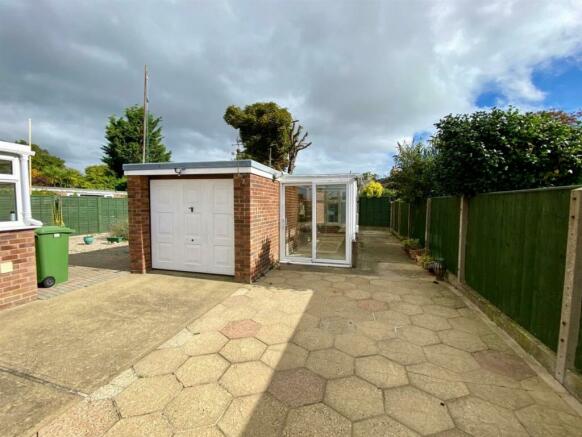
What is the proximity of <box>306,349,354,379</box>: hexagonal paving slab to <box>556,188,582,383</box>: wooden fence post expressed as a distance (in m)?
1.85

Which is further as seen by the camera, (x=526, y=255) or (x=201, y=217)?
(x=201, y=217)

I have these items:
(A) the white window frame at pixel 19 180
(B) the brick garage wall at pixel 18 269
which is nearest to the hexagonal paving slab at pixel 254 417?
(B) the brick garage wall at pixel 18 269

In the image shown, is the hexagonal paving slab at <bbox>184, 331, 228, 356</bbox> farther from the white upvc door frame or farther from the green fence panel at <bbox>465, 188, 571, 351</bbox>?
the white upvc door frame

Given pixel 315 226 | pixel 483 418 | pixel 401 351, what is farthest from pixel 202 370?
pixel 315 226

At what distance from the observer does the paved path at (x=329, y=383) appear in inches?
72.6

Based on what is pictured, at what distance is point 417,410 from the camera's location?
1996 mm

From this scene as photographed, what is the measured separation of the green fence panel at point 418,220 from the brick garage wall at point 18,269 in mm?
9277

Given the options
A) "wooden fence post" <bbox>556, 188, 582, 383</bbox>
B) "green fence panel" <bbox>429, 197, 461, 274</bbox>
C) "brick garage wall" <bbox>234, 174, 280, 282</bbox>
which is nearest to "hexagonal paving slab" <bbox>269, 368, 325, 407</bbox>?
"wooden fence post" <bbox>556, 188, 582, 383</bbox>

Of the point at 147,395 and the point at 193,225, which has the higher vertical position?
the point at 193,225

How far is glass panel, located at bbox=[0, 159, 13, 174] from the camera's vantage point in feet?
12.8

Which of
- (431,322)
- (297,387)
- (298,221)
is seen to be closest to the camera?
(297,387)

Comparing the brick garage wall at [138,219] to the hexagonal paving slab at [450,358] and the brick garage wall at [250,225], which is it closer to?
the brick garage wall at [250,225]

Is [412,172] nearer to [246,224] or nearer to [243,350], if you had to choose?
[246,224]

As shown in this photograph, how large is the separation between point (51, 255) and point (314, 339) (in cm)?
509
